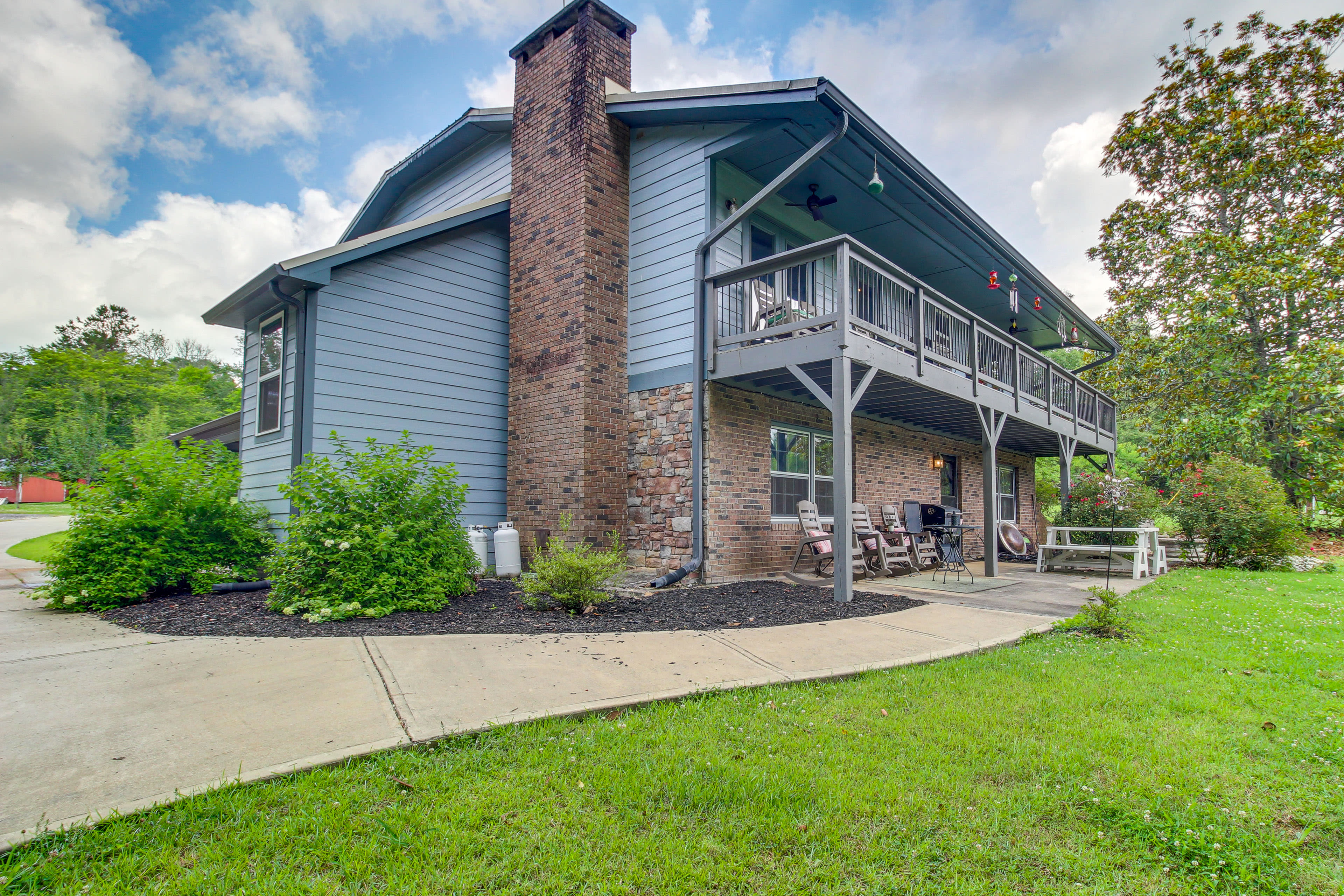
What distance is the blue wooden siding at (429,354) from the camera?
7.53 m

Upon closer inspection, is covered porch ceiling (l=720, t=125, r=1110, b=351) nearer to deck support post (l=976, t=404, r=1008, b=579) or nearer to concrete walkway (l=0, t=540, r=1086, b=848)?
deck support post (l=976, t=404, r=1008, b=579)

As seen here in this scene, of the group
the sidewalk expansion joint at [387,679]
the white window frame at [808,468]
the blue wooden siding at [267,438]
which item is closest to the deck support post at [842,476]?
the white window frame at [808,468]

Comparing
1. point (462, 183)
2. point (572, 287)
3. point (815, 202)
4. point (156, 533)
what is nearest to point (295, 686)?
point (156, 533)

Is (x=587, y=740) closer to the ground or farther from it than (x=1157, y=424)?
closer to the ground

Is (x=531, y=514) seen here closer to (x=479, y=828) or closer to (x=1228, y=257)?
(x=479, y=828)

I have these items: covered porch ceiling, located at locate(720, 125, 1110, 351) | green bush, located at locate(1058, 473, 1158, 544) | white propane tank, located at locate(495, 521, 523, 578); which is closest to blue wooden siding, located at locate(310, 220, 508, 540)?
white propane tank, located at locate(495, 521, 523, 578)

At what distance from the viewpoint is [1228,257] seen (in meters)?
15.8

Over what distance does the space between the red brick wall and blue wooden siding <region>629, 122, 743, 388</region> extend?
38.7 inches

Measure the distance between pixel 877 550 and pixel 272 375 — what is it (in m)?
8.13

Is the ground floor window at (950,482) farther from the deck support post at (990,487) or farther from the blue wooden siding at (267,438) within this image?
the blue wooden siding at (267,438)

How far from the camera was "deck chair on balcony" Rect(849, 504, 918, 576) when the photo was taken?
860 centimetres

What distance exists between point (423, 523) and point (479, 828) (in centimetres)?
423

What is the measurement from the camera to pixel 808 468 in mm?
9344

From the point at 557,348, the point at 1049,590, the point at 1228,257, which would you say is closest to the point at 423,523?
the point at 557,348
